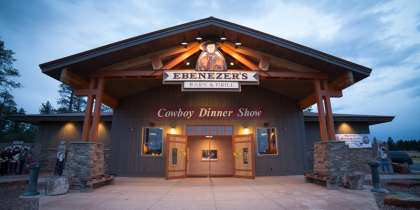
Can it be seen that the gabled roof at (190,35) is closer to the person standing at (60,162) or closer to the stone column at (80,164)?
the stone column at (80,164)

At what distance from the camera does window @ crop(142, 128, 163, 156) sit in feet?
35.0

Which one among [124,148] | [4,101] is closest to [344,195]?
[124,148]

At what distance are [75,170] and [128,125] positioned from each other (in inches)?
167

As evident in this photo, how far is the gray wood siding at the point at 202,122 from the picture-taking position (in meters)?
10.5

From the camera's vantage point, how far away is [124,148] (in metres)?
10.6

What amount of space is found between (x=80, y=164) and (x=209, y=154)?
21.4ft

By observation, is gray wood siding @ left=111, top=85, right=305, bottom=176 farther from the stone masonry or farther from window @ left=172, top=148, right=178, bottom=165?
the stone masonry

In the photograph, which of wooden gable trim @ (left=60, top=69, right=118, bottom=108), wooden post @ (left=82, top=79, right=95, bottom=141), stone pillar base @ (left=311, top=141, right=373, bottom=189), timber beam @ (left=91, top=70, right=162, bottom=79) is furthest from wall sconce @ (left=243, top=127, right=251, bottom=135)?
wooden gable trim @ (left=60, top=69, right=118, bottom=108)

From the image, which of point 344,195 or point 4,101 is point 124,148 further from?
point 4,101

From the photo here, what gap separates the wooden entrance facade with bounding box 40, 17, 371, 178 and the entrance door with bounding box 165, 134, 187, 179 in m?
0.04


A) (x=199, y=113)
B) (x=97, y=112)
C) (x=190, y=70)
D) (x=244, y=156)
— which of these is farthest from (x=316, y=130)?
(x=97, y=112)

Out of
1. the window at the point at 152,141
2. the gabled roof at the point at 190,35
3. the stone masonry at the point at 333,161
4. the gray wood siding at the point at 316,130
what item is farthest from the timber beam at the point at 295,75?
the window at the point at 152,141

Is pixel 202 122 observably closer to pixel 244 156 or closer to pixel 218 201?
pixel 244 156

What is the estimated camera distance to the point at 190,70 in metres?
7.92
